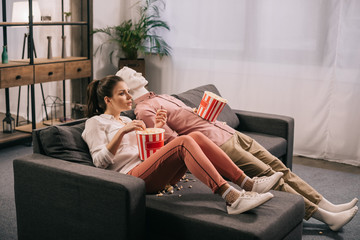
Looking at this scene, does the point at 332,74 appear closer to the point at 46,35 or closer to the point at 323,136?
the point at 323,136

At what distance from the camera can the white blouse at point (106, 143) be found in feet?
7.62

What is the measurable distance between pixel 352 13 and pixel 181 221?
2.79 meters

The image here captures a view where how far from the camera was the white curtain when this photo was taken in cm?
414

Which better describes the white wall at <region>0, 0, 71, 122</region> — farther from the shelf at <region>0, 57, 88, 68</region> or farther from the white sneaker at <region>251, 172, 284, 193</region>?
the white sneaker at <region>251, 172, 284, 193</region>

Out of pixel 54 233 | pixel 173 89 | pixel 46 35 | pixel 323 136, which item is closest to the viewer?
pixel 54 233

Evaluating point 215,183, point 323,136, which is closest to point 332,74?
point 323,136

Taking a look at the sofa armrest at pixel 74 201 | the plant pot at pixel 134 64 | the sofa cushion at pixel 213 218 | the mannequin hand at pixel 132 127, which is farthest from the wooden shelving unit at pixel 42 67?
the sofa cushion at pixel 213 218

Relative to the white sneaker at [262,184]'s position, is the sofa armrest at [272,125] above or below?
above

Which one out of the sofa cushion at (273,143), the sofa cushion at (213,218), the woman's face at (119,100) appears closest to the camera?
the sofa cushion at (213,218)

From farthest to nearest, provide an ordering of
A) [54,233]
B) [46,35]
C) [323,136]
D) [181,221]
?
[46,35]
[323,136]
[54,233]
[181,221]

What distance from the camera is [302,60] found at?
4.33m

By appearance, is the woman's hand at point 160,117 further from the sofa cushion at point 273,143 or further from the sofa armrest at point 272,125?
the sofa armrest at point 272,125

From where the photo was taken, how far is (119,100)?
2516 mm

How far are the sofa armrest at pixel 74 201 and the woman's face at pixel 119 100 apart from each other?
429 mm
